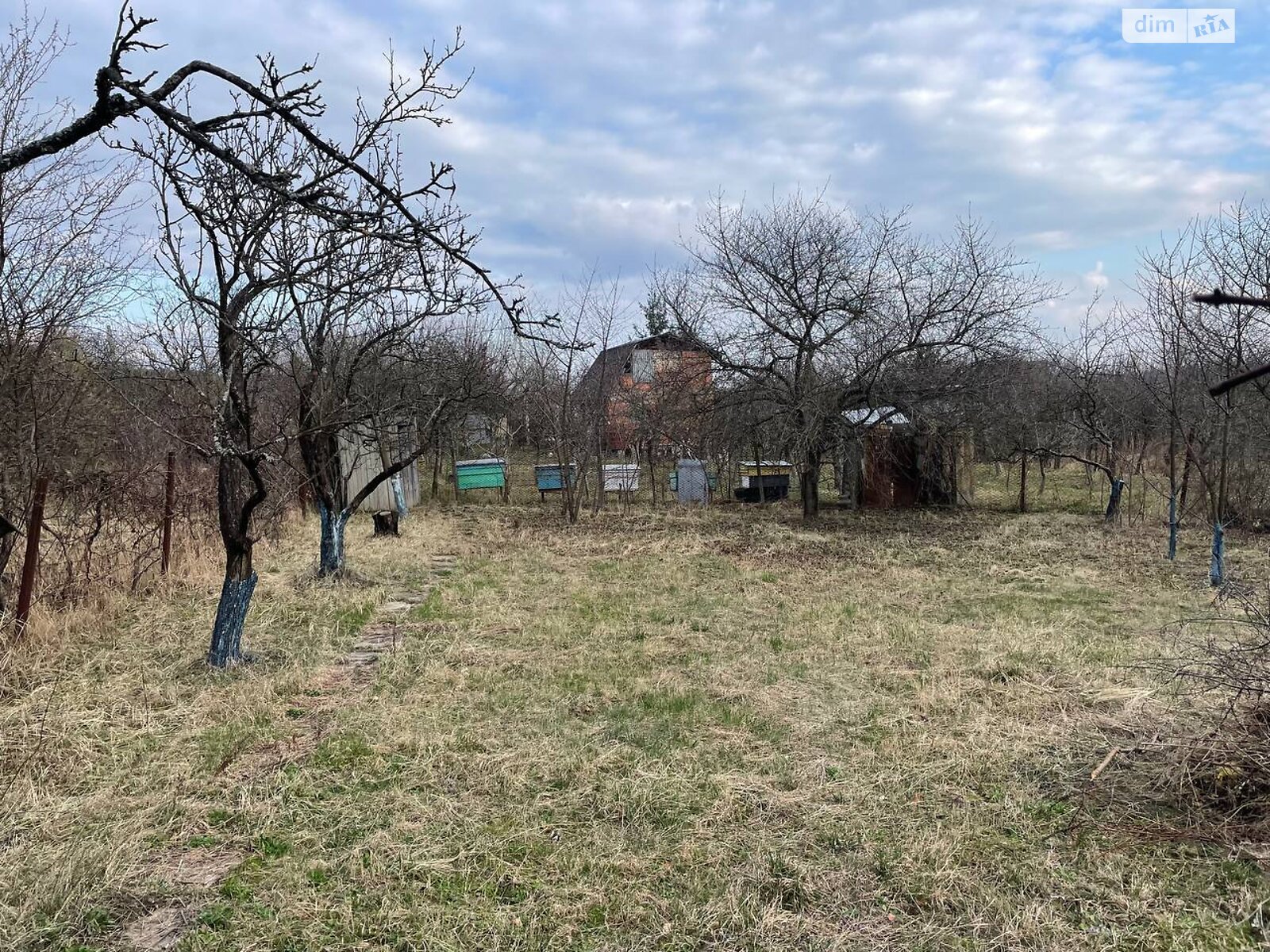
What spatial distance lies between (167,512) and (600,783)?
5067 mm

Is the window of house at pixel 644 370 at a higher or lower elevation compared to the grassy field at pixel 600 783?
higher

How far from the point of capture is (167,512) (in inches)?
258

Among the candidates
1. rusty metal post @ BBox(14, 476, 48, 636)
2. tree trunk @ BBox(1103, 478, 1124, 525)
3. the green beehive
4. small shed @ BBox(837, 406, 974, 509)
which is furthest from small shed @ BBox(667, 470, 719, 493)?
rusty metal post @ BBox(14, 476, 48, 636)

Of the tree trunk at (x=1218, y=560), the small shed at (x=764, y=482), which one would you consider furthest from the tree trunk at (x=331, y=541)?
the small shed at (x=764, y=482)

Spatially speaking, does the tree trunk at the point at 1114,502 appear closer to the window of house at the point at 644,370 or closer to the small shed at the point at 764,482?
the small shed at the point at 764,482

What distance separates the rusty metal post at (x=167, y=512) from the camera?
646cm

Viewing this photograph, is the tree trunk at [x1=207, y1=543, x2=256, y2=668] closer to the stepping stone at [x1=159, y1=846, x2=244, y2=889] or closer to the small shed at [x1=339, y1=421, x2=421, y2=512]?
the stepping stone at [x1=159, y1=846, x2=244, y2=889]

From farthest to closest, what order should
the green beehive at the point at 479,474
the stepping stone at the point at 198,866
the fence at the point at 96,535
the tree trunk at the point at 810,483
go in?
the green beehive at the point at 479,474
the tree trunk at the point at 810,483
the fence at the point at 96,535
the stepping stone at the point at 198,866

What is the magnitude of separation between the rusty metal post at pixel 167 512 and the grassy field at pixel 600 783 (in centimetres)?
32

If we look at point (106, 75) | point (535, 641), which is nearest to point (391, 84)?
point (106, 75)

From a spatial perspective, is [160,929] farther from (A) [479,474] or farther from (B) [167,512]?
(A) [479,474]

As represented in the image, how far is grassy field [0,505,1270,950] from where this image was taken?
8.20 feet

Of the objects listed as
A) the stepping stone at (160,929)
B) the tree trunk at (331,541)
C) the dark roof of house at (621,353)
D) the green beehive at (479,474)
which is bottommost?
the stepping stone at (160,929)

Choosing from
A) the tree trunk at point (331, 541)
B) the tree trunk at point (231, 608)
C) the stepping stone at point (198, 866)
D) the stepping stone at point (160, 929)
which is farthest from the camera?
the tree trunk at point (331, 541)
